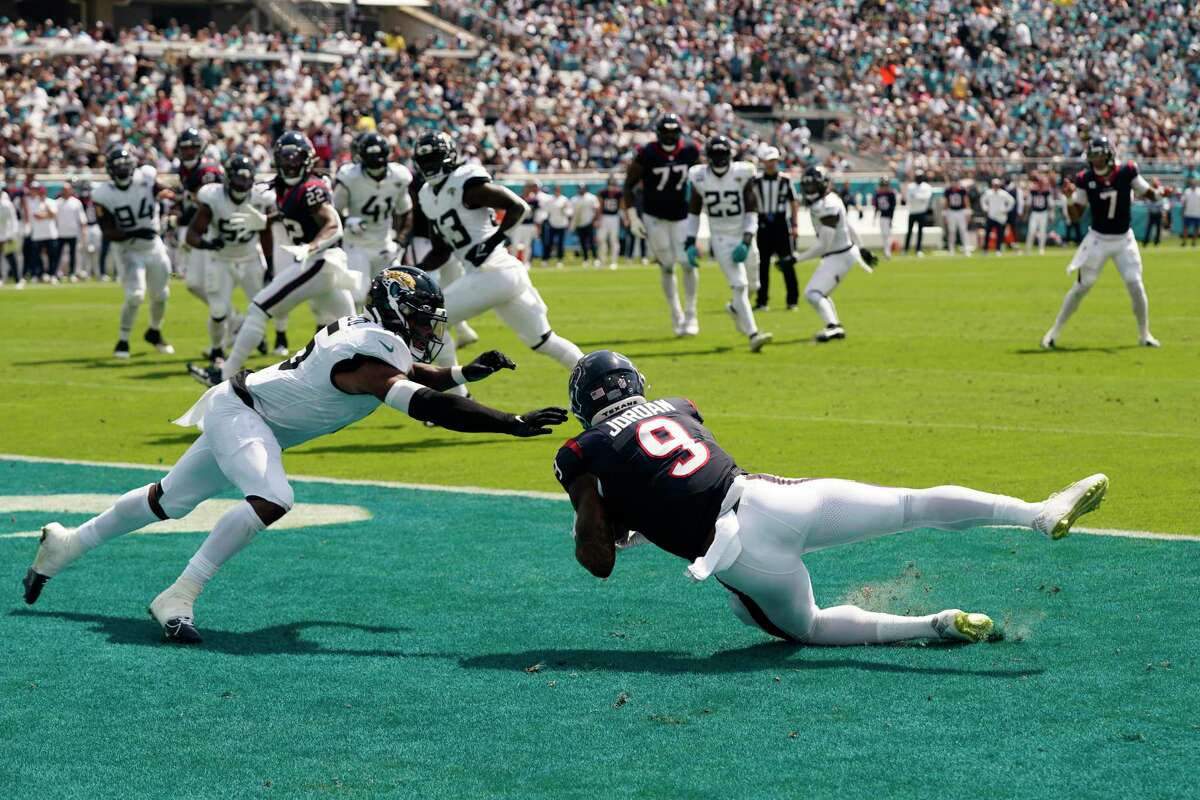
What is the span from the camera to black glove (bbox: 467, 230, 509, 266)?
12547 millimetres

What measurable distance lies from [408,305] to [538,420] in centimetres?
100

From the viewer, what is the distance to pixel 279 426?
701cm

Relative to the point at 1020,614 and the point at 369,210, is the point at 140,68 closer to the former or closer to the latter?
the point at 369,210

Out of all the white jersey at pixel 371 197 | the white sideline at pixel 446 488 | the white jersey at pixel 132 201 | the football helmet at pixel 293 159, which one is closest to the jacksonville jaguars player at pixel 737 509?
the white sideline at pixel 446 488

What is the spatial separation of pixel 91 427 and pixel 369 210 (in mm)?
3752

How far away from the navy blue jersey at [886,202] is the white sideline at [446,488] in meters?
26.7

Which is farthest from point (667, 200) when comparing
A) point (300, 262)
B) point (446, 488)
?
point (446, 488)

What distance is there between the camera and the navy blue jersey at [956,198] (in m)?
36.7

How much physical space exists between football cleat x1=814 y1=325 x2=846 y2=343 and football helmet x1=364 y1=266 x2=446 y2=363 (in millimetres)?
11477

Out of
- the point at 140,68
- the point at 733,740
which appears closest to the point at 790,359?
the point at 733,740

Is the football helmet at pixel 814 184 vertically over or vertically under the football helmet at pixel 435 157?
under

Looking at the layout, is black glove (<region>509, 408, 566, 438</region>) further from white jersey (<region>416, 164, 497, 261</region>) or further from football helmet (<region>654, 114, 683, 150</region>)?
football helmet (<region>654, 114, 683, 150</region>)

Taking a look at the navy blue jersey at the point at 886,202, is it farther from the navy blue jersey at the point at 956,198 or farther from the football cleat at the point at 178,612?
the football cleat at the point at 178,612

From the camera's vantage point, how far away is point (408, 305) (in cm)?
680
